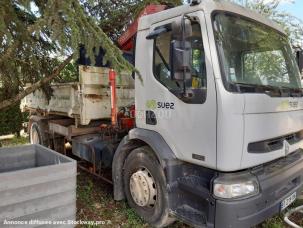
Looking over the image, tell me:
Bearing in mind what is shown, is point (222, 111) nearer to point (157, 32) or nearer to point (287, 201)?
point (157, 32)

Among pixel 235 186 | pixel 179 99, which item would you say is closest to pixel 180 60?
pixel 179 99

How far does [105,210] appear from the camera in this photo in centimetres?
398

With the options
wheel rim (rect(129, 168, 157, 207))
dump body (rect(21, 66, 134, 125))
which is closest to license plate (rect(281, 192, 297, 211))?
wheel rim (rect(129, 168, 157, 207))

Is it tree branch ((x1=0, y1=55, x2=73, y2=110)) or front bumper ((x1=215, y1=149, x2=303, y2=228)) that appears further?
tree branch ((x1=0, y1=55, x2=73, y2=110))

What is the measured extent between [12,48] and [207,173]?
88.0 inches

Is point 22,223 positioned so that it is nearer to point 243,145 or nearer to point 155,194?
point 155,194

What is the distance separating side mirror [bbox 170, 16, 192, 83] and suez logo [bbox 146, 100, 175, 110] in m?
0.46

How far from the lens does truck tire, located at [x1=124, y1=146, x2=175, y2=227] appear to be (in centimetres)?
321

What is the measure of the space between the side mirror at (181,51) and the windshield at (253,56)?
11.6 inches

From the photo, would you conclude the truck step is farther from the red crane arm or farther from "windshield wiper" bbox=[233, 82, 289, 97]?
the red crane arm

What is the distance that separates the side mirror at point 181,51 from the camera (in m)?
2.64

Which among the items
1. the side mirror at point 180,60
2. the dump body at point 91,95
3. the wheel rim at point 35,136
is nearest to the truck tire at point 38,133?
the wheel rim at point 35,136

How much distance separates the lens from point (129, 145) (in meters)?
3.77

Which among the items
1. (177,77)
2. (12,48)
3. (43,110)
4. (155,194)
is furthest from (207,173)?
(43,110)
